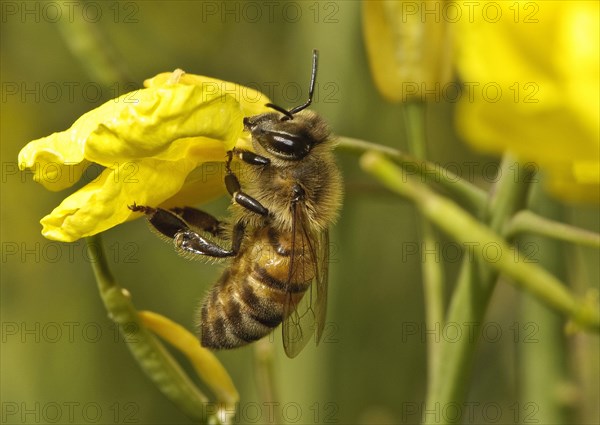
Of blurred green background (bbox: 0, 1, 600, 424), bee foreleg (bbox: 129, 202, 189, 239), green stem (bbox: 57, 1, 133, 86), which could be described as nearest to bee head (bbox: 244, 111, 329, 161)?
bee foreleg (bbox: 129, 202, 189, 239)

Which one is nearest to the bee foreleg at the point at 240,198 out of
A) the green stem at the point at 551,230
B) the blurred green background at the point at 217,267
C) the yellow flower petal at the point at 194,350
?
the yellow flower petal at the point at 194,350

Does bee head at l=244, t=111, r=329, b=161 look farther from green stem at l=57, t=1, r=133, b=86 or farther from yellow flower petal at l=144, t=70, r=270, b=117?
green stem at l=57, t=1, r=133, b=86

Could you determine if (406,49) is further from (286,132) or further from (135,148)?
(135,148)

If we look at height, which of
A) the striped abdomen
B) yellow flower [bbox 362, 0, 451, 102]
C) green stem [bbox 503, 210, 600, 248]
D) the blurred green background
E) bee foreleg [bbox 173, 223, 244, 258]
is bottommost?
the blurred green background

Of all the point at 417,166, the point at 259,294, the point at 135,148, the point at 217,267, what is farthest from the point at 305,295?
the point at 217,267

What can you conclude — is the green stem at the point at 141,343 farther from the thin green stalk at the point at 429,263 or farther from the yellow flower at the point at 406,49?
the yellow flower at the point at 406,49

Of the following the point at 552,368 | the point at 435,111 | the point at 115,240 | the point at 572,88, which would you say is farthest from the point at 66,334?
the point at 572,88
